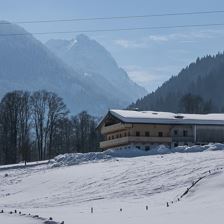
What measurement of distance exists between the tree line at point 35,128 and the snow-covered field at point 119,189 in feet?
104

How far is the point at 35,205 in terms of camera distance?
165ft

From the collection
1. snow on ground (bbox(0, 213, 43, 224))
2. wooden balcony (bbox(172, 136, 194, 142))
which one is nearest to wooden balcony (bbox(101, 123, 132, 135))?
wooden balcony (bbox(172, 136, 194, 142))

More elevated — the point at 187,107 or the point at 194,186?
the point at 187,107

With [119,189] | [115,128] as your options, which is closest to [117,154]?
[115,128]

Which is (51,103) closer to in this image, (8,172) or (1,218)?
(8,172)

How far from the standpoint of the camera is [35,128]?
384ft

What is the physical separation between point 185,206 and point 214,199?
2443 millimetres

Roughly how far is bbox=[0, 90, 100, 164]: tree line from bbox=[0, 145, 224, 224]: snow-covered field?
104ft

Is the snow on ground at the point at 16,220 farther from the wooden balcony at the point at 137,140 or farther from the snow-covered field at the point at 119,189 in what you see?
the wooden balcony at the point at 137,140

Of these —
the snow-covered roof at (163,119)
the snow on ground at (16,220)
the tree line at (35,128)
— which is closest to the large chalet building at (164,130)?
the snow-covered roof at (163,119)

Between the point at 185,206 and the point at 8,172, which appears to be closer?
the point at 185,206

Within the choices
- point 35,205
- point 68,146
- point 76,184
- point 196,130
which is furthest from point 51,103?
point 35,205

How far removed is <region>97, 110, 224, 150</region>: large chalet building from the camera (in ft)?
311

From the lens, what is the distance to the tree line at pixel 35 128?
110 m
